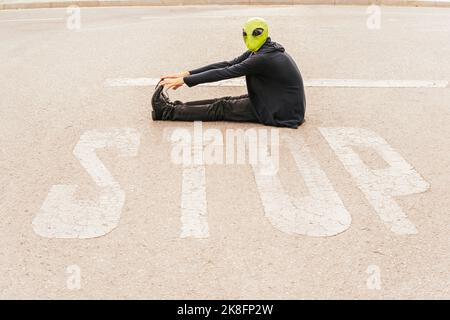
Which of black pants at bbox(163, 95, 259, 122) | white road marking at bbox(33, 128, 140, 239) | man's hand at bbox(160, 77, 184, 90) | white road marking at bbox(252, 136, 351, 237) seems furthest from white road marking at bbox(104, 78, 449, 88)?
white road marking at bbox(252, 136, 351, 237)

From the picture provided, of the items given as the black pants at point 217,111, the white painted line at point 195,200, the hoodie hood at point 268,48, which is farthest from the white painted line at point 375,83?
the white painted line at point 195,200

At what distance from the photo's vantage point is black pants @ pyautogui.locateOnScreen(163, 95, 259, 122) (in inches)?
300

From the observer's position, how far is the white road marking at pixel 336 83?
9.53 meters

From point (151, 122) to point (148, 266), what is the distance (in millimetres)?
3623

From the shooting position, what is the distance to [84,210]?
520 centimetres

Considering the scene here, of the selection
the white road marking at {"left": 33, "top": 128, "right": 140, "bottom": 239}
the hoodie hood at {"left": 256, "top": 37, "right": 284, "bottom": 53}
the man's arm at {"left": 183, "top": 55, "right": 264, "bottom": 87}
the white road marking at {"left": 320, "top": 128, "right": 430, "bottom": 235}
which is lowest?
the white road marking at {"left": 320, "top": 128, "right": 430, "bottom": 235}

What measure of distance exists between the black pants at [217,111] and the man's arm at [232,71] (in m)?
0.51

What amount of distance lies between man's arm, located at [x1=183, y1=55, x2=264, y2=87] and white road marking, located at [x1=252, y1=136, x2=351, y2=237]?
1.38 metres

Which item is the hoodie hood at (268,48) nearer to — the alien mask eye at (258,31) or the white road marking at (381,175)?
the alien mask eye at (258,31)

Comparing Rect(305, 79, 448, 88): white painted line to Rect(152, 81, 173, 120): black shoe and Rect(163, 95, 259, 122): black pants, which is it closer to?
Rect(163, 95, 259, 122): black pants

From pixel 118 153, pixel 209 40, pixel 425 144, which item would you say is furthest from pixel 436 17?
pixel 118 153

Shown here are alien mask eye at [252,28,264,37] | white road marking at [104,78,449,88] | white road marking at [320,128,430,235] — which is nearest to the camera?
white road marking at [320,128,430,235]

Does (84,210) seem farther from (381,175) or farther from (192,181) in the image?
(381,175)

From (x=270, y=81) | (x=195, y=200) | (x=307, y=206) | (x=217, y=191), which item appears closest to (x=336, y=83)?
(x=270, y=81)
